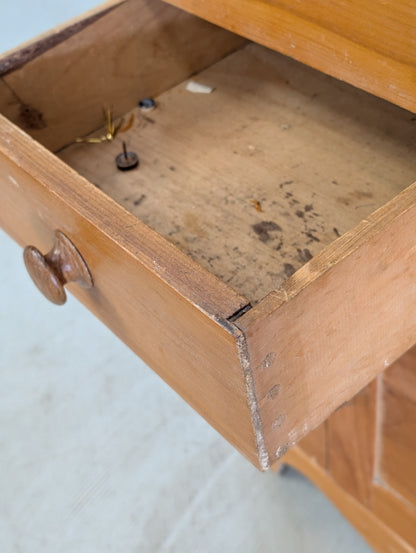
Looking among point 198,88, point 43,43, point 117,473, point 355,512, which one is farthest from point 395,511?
point 43,43

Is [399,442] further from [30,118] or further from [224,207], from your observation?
[30,118]

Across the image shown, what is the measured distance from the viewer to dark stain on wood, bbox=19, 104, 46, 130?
31.2 inches

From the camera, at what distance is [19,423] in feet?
4.43

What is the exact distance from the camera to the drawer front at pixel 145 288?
1.52 feet

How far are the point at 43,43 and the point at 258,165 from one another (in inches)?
10.3

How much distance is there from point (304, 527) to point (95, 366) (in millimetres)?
508

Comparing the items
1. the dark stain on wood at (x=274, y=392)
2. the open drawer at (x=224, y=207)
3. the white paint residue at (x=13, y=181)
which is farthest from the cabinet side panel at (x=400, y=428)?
the white paint residue at (x=13, y=181)

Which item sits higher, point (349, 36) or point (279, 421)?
point (349, 36)

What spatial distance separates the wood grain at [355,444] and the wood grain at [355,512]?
21 millimetres

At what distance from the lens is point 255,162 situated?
0.76m

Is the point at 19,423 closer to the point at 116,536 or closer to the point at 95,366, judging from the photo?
the point at 95,366

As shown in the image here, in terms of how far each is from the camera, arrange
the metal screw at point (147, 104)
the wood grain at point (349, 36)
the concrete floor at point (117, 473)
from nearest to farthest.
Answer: the wood grain at point (349, 36)
the metal screw at point (147, 104)
the concrete floor at point (117, 473)

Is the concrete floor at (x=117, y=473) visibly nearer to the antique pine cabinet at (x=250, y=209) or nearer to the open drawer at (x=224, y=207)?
the antique pine cabinet at (x=250, y=209)

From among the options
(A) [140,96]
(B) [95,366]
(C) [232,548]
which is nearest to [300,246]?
(A) [140,96]
